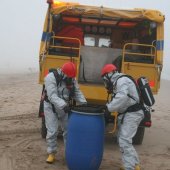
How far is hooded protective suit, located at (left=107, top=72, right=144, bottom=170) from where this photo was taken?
698 cm

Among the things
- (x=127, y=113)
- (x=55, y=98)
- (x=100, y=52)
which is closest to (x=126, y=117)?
(x=127, y=113)

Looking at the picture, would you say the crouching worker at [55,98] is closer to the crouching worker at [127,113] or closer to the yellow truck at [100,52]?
the crouching worker at [127,113]

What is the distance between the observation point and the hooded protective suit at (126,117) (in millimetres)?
6977

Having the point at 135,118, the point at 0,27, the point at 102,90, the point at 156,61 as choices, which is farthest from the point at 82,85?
the point at 0,27

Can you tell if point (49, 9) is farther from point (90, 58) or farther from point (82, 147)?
point (82, 147)

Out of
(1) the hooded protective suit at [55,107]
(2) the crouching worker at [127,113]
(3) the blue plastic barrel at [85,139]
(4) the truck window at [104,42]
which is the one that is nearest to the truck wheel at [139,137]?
(1) the hooded protective suit at [55,107]

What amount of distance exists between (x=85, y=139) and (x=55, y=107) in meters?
1.05

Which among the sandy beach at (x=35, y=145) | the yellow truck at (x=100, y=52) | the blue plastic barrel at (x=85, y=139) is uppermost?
the yellow truck at (x=100, y=52)

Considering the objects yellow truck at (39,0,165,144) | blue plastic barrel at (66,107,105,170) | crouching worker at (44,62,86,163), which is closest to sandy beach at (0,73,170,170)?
crouching worker at (44,62,86,163)

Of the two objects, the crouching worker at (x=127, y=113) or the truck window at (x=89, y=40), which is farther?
the truck window at (x=89, y=40)

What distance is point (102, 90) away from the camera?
9.07 m

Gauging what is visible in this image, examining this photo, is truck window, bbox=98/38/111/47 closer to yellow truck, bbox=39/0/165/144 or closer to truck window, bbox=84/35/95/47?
truck window, bbox=84/35/95/47

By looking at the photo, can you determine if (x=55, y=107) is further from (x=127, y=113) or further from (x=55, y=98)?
(x=127, y=113)

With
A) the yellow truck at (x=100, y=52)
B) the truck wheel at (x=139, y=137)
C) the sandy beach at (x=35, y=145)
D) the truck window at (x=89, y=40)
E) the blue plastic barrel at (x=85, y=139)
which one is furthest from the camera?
the truck window at (x=89, y=40)
